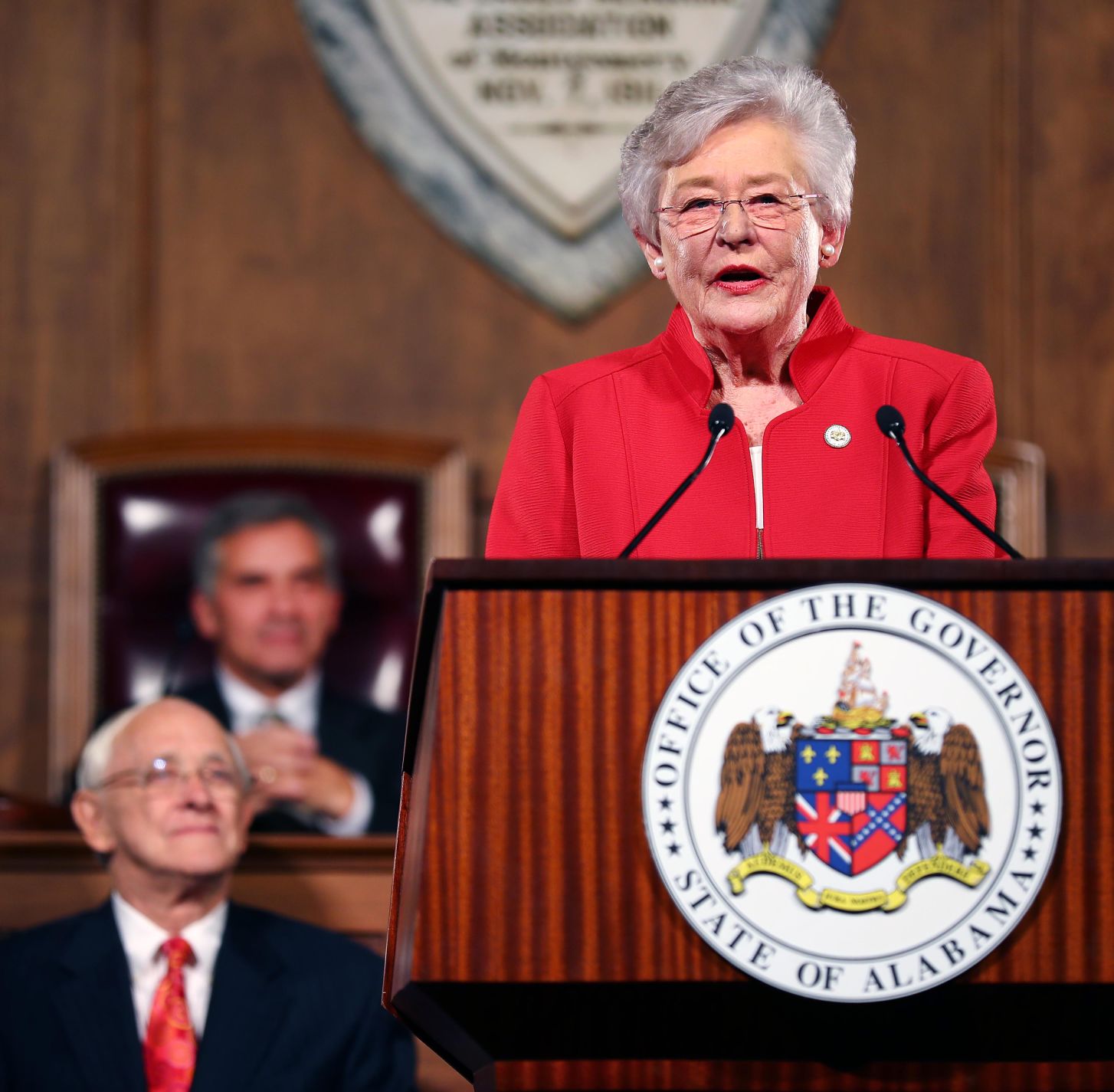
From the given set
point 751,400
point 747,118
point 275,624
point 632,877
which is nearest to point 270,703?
point 275,624

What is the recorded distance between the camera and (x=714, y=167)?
1.35 meters

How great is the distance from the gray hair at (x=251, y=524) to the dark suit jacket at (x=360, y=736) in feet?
0.85

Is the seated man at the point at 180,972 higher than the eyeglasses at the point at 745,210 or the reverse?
the reverse

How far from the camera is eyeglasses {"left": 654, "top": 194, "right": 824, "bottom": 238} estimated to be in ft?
4.42

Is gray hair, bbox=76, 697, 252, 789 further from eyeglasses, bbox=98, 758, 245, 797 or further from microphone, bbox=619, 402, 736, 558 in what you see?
microphone, bbox=619, 402, 736, 558

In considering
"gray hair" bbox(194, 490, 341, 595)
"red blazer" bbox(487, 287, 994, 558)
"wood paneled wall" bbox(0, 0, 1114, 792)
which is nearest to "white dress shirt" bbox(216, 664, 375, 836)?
"gray hair" bbox(194, 490, 341, 595)

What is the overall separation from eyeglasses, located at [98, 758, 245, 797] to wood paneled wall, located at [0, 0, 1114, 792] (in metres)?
1.69

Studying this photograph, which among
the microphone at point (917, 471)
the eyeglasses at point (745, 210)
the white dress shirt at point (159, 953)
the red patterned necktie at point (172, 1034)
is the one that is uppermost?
the eyeglasses at point (745, 210)

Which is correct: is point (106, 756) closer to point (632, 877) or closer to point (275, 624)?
point (275, 624)

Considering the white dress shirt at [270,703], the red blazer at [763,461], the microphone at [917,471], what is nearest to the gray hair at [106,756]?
the white dress shirt at [270,703]

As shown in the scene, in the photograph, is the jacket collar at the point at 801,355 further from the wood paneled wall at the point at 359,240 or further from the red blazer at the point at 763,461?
the wood paneled wall at the point at 359,240

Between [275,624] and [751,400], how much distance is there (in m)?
2.54

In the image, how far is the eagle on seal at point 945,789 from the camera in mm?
1039

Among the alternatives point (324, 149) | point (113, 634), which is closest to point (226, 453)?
point (113, 634)
